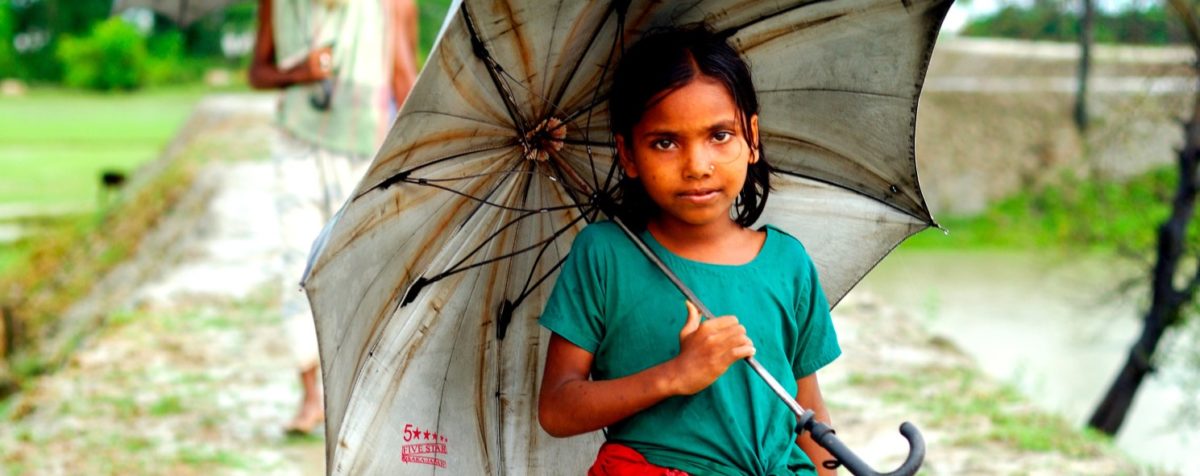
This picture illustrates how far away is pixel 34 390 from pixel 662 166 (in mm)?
4651

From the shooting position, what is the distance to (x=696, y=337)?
1.84 m

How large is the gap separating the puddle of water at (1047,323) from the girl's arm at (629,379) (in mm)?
4569

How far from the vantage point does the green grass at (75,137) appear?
77.4 ft

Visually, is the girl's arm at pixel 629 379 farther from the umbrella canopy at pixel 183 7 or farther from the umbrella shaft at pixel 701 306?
the umbrella canopy at pixel 183 7

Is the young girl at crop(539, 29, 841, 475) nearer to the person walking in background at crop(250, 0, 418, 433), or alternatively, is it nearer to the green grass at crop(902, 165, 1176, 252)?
the person walking in background at crop(250, 0, 418, 433)

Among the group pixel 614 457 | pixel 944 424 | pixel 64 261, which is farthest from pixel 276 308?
pixel 64 261

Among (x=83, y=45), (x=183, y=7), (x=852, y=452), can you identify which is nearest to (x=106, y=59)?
(x=83, y=45)

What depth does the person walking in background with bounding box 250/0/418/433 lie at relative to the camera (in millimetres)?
4422

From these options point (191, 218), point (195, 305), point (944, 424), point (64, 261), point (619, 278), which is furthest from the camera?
point (64, 261)

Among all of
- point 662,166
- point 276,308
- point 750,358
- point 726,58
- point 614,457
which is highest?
point 726,58

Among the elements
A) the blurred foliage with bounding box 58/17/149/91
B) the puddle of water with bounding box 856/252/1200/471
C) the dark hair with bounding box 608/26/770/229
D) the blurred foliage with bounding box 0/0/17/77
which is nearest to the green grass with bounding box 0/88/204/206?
the blurred foliage with bounding box 58/17/149/91

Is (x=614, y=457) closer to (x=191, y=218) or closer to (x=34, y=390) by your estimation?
(x=34, y=390)

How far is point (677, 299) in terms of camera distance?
6.44ft

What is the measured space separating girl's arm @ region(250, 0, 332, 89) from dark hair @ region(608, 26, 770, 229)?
2483 millimetres
